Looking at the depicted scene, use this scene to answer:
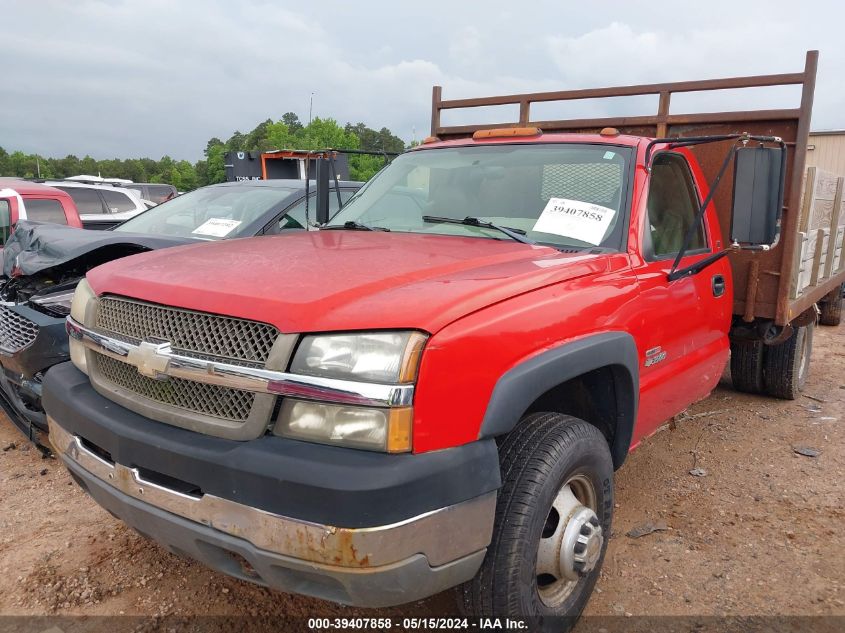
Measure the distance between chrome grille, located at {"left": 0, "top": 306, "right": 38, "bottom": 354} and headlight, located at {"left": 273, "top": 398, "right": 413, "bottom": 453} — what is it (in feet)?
8.44

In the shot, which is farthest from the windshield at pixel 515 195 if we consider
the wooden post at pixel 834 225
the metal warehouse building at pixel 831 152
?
the metal warehouse building at pixel 831 152

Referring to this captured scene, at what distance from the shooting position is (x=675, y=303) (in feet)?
10.2

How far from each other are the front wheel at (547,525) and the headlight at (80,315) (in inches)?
65.2

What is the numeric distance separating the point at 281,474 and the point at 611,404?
1.58 m

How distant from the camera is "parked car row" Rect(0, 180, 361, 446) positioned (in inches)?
147

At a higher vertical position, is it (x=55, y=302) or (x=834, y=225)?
(x=834, y=225)

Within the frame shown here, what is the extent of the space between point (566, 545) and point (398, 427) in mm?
952

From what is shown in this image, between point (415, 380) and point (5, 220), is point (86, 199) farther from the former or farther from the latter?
point (415, 380)

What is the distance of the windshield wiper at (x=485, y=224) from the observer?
2.90 m

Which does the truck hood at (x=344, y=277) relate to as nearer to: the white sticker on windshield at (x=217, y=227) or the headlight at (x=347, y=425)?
the headlight at (x=347, y=425)

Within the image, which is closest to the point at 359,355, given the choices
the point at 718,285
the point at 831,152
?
the point at 718,285

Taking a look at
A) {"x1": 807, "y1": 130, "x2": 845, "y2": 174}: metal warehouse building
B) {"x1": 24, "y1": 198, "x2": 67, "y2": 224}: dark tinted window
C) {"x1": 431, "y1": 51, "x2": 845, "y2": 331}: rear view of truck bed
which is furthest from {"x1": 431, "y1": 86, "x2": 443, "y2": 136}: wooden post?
{"x1": 807, "y1": 130, "x2": 845, "y2": 174}: metal warehouse building

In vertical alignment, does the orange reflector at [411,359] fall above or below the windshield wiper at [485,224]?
below

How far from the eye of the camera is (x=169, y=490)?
6.56 feet
